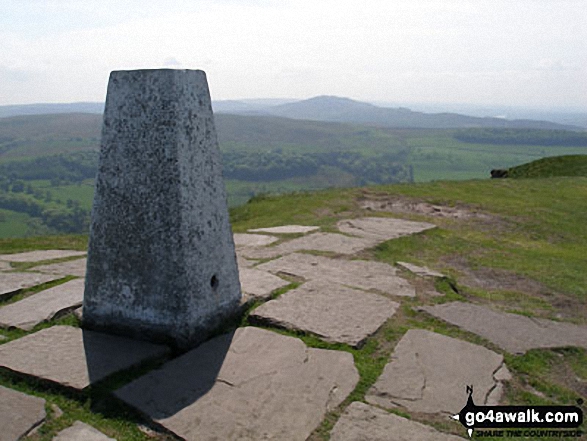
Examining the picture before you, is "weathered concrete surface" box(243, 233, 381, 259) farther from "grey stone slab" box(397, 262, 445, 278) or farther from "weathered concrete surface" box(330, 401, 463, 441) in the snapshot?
"weathered concrete surface" box(330, 401, 463, 441)

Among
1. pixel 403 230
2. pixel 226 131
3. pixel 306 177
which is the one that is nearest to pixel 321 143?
pixel 226 131

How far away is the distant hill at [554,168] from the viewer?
55.6 feet

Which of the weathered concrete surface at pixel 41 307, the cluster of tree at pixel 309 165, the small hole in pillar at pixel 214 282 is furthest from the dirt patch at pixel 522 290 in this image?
the cluster of tree at pixel 309 165

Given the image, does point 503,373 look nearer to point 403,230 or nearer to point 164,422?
point 164,422

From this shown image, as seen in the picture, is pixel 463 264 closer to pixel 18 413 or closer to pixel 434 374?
pixel 434 374

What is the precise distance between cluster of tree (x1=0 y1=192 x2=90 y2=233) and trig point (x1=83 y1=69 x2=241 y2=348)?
52200 millimetres

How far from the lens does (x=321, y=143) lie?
6929 inches

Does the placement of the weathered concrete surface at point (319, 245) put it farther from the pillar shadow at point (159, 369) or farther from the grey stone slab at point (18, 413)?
the grey stone slab at point (18, 413)

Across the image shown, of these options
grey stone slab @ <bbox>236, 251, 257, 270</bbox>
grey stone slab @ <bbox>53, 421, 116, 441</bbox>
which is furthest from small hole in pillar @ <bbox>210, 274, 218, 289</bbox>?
grey stone slab @ <bbox>236, 251, 257, 270</bbox>

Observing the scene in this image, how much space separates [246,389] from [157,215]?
1369 mm

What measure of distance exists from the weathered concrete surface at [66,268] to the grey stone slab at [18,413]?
2460 mm

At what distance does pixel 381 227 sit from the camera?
A: 770cm

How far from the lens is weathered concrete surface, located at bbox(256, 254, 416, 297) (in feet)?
16.3

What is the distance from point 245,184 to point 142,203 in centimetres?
9406
